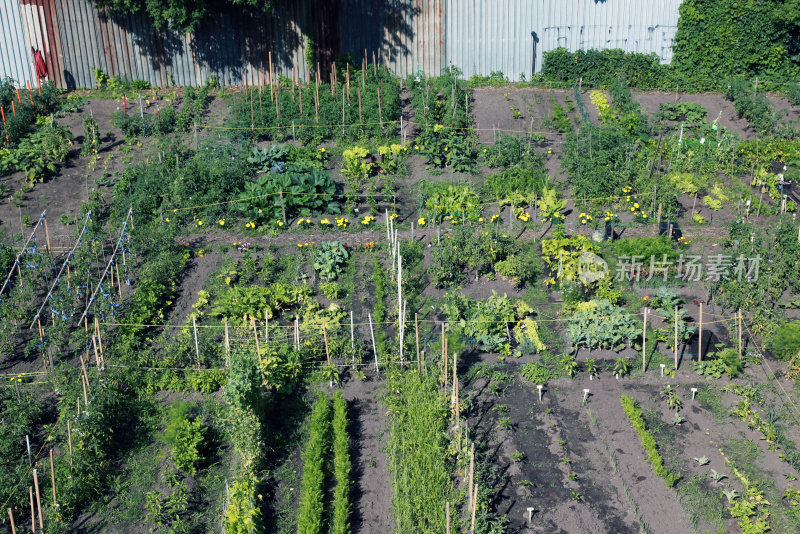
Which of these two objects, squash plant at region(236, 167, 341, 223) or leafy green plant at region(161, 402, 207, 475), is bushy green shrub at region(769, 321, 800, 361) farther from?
leafy green plant at region(161, 402, 207, 475)

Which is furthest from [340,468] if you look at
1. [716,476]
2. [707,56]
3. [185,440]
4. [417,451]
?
[707,56]

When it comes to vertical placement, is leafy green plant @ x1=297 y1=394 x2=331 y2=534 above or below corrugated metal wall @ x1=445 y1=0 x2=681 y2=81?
below

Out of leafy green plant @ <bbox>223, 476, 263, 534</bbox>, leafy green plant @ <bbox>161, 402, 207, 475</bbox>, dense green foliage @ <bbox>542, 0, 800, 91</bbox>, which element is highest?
dense green foliage @ <bbox>542, 0, 800, 91</bbox>

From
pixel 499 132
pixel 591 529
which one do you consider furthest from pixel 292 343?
pixel 499 132

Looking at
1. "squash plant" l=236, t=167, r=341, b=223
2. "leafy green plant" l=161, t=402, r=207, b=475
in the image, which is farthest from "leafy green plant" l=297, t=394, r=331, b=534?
"squash plant" l=236, t=167, r=341, b=223

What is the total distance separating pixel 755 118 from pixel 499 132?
714 centimetres

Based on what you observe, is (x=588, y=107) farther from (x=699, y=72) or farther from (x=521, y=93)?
(x=699, y=72)

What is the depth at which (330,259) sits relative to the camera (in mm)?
20719

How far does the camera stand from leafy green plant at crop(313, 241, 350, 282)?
20.5 meters

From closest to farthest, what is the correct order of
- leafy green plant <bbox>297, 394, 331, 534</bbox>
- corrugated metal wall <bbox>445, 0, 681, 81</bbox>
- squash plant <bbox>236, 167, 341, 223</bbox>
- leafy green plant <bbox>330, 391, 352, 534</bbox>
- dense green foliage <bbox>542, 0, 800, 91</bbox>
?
leafy green plant <bbox>297, 394, 331, 534</bbox> < leafy green plant <bbox>330, 391, 352, 534</bbox> < squash plant <bbox>236, 167, 341, 223</bbox> < dense green foliage <bbox>542, 0, 800, 91</bbox> < corrugated metal wall <bbox>445, 0, 681, 81</bbox>

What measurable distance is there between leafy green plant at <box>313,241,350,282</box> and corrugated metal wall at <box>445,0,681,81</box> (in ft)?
33.9

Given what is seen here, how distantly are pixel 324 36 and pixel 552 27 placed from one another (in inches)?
277

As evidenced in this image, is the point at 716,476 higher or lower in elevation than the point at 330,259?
lower

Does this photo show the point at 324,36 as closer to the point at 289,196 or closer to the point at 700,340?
the point at 289,196
